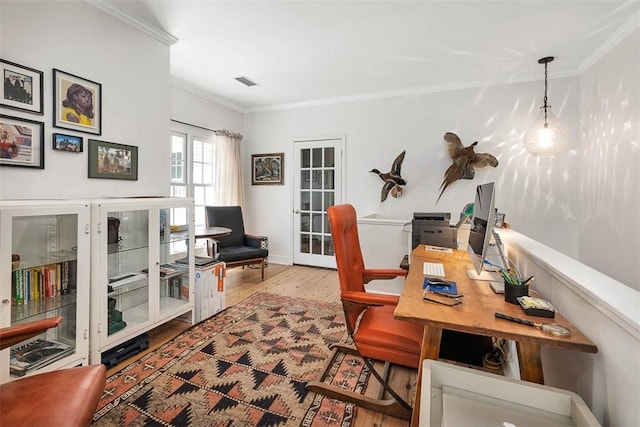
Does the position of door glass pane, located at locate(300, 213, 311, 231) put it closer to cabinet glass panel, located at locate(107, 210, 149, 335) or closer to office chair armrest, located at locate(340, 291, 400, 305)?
cabinet glass panel, located at locate(107, 210, 149, 335)

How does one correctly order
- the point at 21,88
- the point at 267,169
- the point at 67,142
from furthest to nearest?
the point at 267,169 < the point at 67,142 < the point at 21,88

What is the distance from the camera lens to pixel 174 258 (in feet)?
8.26

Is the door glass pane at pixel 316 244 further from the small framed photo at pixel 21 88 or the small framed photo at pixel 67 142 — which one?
the small framed photo at pixel 21 88

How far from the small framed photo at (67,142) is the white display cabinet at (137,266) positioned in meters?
0.51

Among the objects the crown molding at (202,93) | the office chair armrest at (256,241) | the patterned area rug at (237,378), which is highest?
the crown molding at (202,93)

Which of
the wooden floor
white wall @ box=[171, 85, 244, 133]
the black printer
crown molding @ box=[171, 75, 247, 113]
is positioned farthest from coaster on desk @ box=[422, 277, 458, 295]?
crown molding @ box=[171, 75, 247, 113]

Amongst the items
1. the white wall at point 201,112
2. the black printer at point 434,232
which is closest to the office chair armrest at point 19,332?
the black printer at point 434,232

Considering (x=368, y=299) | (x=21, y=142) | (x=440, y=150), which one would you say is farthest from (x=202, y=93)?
(x=368, y=299)

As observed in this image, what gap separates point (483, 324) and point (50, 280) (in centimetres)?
229

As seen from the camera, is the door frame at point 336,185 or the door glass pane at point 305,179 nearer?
the door frame at point 336,185

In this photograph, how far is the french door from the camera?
4418mm

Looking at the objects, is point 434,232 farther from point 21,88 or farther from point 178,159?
point 178,159

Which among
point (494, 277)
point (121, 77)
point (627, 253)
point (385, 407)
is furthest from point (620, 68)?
point (121, 77)

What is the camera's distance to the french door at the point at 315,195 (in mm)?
4418
